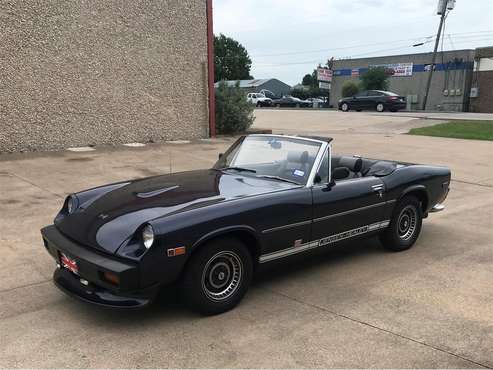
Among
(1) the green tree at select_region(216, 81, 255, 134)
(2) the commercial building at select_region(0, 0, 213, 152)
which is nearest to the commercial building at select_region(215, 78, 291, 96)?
(1) the green tree at select_region(216, 81, 255, 134)

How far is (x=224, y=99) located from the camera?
51.5ft

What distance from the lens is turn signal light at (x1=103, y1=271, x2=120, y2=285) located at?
315 centimetres

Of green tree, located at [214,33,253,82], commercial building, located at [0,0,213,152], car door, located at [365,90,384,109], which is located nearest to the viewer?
commercial building, located at [0,0,213,152]

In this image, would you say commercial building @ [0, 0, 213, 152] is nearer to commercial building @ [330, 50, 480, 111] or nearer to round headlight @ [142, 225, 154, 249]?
round headlight @ [142, 225, 154, 249]

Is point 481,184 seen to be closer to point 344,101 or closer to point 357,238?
point 357,238

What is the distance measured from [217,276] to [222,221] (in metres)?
0.43

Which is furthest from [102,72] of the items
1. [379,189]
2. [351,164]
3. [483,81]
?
[483,81]

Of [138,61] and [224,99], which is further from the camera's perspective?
[224,99]

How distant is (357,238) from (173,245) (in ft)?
7.07

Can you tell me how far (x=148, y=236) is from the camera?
328 cm

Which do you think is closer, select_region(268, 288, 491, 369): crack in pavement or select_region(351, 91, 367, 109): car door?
select_region(268, 288, 491, 369): crack in pavement

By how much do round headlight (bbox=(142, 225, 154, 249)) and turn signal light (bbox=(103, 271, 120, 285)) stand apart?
28 cm

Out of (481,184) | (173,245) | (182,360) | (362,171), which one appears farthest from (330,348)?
(481,184)

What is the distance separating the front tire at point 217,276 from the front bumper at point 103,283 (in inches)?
11.2
